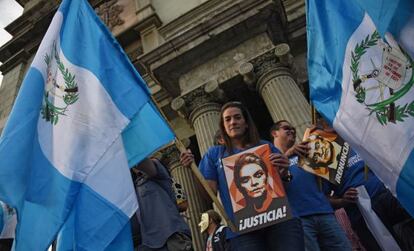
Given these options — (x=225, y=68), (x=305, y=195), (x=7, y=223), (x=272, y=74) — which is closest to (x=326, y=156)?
(x=305, y=195)

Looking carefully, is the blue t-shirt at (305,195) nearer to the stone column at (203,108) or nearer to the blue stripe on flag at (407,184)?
the blue stripe on flag at (407,184)

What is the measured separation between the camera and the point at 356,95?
2969mm

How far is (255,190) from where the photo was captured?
9.10 ft

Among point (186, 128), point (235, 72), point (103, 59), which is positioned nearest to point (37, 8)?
point (186, 128)

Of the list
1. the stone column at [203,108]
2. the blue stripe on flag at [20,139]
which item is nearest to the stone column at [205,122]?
the stone column at [203,108]

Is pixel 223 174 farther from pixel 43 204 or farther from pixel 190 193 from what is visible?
pixel 190 193

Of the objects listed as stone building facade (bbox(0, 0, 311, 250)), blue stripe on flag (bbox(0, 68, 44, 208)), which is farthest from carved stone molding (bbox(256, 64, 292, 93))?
blue stripe on flag (bbox(0, 68, 44, 208))

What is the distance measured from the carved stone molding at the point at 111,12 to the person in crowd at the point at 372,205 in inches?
458

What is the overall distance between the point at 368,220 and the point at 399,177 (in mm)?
1101

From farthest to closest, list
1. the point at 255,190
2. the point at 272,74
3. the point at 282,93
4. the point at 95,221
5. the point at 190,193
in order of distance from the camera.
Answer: the point at 190,193 → the point at 272,74 → the point at 282,93 → the point at 255,190 → the point at 95,221

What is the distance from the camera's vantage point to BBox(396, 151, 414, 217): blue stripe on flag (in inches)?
98.7

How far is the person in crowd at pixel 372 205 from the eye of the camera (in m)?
3.34

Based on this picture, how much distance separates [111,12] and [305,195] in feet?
42.7

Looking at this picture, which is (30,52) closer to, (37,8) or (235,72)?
(37,8)
